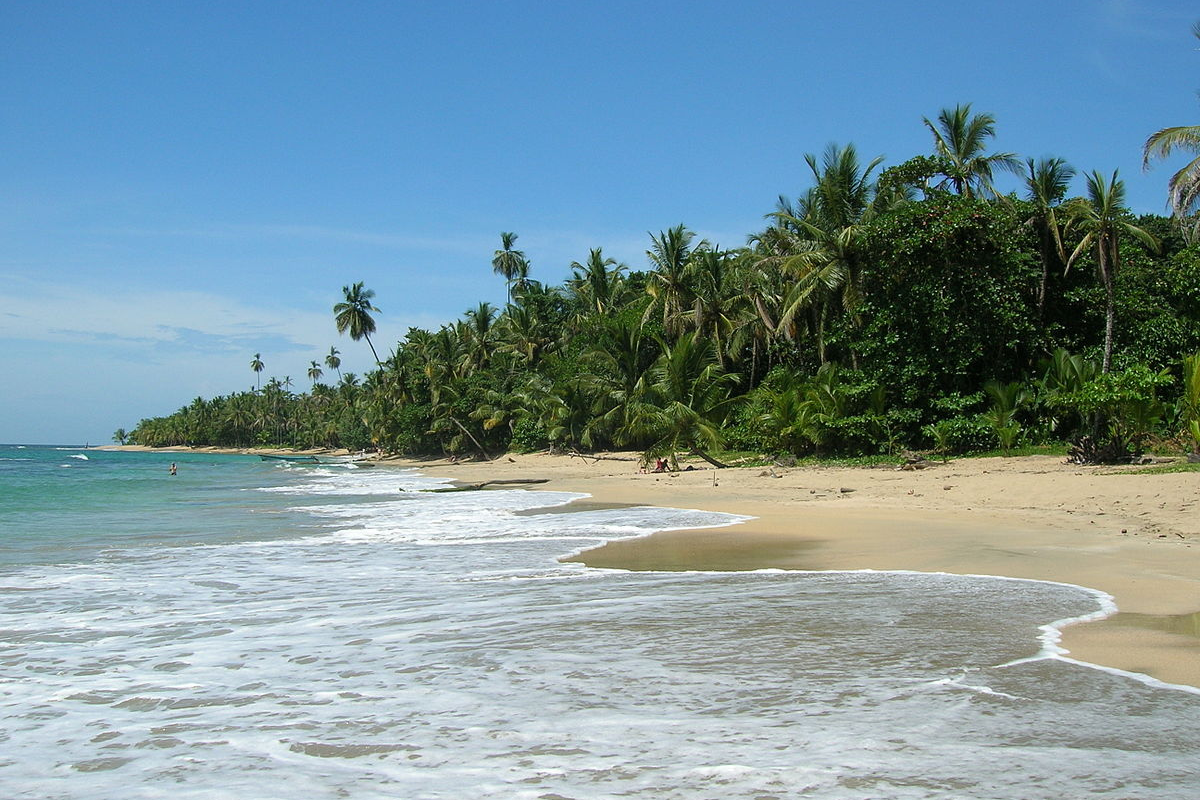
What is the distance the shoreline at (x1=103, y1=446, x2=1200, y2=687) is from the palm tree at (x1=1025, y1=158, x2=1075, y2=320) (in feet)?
24.5

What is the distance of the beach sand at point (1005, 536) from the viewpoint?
17.6 ft

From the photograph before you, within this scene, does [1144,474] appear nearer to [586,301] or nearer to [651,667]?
[651,667]

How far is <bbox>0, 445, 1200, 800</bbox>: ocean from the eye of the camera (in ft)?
10.5

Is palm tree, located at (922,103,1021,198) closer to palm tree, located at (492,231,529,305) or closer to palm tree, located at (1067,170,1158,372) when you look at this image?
palm tree, located at (1067,170,1158,372)

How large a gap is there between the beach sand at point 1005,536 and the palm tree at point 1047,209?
7387mm

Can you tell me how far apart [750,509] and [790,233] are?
16.6m

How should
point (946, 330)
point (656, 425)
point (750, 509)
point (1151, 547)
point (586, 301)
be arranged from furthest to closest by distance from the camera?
1. point (586, 301)
2. point (656, 425)
3. point (946, 330)
4. point (750, 509)
5. point (1151, 547)

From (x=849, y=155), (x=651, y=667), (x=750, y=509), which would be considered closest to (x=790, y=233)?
(x=849, y=155)

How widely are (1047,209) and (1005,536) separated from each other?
16.9m

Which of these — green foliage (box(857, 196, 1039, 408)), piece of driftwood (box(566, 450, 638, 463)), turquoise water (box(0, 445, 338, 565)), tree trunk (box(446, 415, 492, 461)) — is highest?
green foliage (box(857, 196, 1039, 408))

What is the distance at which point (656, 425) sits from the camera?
1022 inches

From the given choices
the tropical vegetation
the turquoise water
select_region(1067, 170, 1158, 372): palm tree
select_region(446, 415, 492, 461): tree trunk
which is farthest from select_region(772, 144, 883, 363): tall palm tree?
select_region(446, 415, 492, 461): tree trunk

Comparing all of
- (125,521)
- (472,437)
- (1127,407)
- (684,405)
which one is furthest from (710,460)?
(472,437)

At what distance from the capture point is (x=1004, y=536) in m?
9.96
